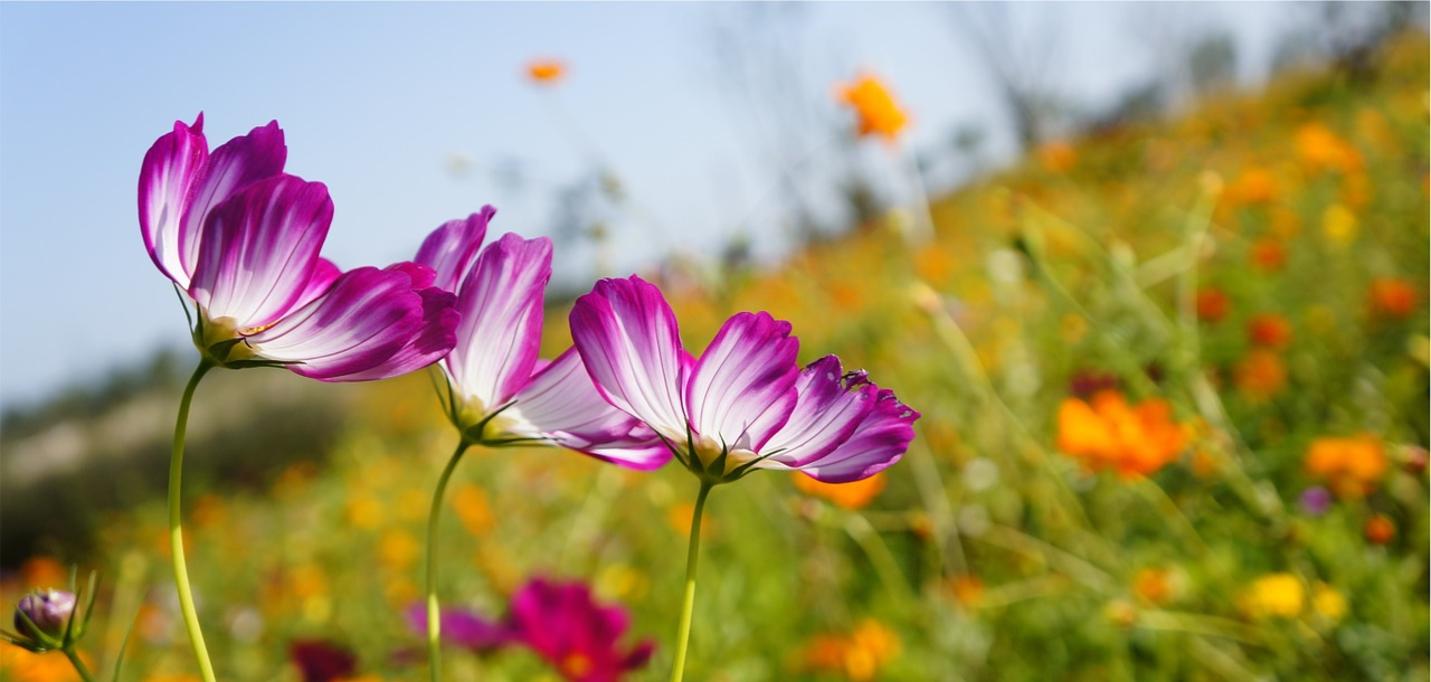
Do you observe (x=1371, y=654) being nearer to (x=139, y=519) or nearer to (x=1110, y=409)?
(x=1110, y=409)

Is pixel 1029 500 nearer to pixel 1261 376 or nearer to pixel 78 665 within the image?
pixel 1261 376

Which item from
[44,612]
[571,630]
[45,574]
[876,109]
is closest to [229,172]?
[44,612]

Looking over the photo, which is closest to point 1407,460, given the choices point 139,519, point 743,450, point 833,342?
point 743,450

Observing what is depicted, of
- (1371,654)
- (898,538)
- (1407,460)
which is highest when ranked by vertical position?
(1407,460)

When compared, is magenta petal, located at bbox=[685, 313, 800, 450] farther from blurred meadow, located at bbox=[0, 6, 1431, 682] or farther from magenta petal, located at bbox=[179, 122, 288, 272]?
blurred meadow, located at bbox=[0, 6, 1431, 682]

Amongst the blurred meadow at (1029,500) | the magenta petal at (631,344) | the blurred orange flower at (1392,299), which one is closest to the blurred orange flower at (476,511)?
the blurred meadow at (1029,500)
